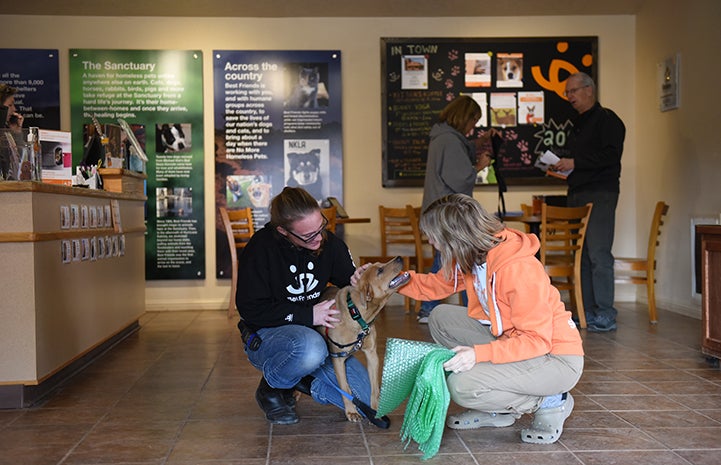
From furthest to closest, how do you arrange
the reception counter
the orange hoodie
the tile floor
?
the reception counter
the tile floor
the orange hoodie

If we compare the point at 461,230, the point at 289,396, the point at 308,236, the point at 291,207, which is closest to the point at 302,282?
the point at 308,236

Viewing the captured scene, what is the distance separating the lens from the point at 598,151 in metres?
5.18

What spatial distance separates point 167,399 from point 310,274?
3.21ft

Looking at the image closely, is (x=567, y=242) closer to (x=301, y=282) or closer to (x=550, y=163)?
(x=550, y=163)

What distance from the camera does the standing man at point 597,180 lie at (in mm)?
5141

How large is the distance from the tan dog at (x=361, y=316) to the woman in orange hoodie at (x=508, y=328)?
209 millimetres

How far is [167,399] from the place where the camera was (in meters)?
3.35

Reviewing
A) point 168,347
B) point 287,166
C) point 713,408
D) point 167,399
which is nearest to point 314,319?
point 167,399

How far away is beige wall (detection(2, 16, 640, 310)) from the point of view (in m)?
6.54

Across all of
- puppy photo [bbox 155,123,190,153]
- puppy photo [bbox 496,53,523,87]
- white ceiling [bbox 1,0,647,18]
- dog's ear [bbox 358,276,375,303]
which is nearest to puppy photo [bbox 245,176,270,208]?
puppy photo [bbox 155,123,190,153]

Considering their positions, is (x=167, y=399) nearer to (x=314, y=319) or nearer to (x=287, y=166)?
(x=314, y=319)

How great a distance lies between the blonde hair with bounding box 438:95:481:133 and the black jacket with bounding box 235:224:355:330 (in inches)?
100

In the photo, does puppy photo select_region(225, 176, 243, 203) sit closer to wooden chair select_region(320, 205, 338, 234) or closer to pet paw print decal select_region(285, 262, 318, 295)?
wooden chair select_region(320, 205, 338, 234)

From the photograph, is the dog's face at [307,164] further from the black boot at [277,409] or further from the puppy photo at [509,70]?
the black boot at [277,409]
